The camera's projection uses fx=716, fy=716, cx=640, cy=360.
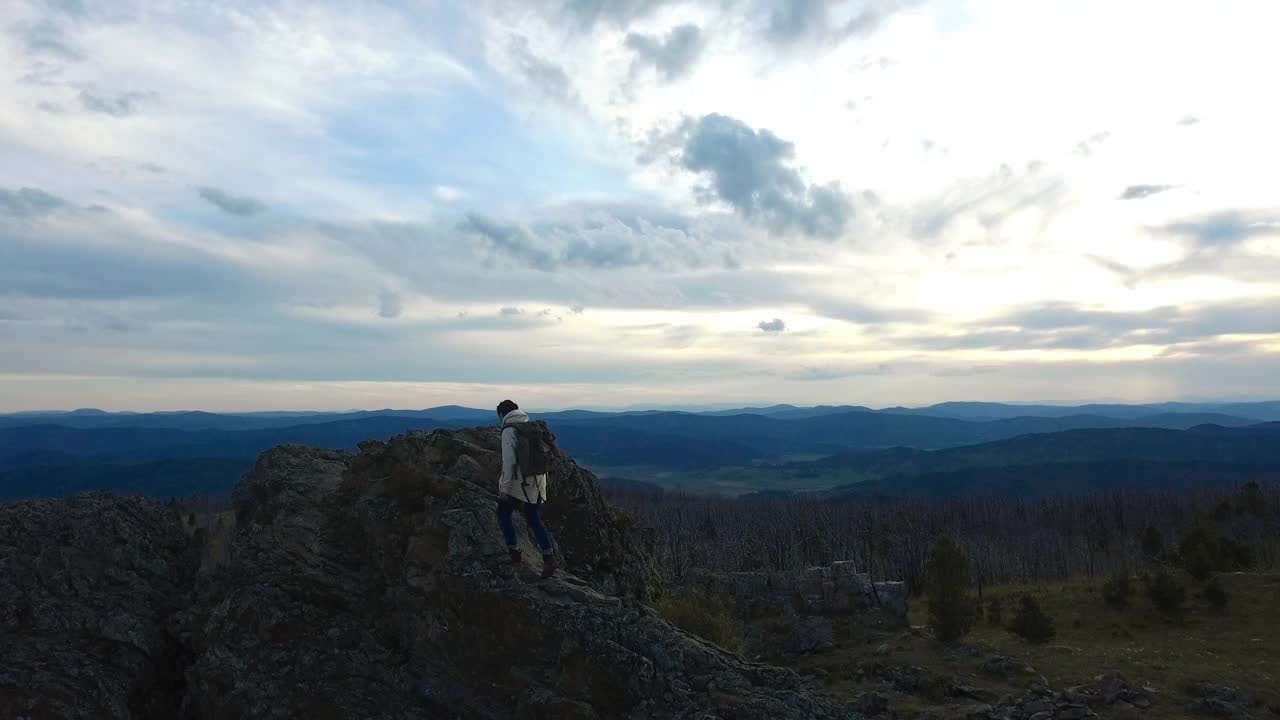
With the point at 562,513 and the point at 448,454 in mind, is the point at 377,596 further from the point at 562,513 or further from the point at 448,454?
the point at 562,513

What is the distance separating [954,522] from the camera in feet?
500

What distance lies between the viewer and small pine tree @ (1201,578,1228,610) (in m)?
47.6

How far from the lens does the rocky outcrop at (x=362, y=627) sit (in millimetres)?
13578

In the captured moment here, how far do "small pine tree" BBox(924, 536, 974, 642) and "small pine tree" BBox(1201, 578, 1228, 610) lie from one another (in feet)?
52.7

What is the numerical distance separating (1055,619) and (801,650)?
21.7 m

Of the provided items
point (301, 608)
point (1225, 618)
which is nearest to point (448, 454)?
point (301, 608)

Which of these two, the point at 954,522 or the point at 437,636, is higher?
the point at 437,636

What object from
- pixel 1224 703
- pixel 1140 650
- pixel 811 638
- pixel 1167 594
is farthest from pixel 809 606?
pixel 1224 703

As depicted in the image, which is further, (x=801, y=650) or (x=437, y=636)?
(x=801, y=650)

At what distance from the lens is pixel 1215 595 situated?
157ft

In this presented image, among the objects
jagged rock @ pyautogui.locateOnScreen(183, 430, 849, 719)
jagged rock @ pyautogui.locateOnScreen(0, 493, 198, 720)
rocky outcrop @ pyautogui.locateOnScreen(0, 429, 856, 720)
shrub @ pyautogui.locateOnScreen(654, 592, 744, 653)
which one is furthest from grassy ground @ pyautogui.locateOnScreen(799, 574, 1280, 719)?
jagged rock @ pyautogui.locateOnScreen(0, 493, 198, 720)

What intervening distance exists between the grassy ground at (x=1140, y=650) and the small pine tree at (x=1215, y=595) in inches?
19.9

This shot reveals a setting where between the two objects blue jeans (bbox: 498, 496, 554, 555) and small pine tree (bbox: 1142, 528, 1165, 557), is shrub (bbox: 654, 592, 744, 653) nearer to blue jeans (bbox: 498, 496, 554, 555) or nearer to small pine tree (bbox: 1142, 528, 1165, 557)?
blue jeans (bbox: 498, 496, 554, 555)

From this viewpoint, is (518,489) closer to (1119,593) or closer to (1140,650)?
(1140,650)
